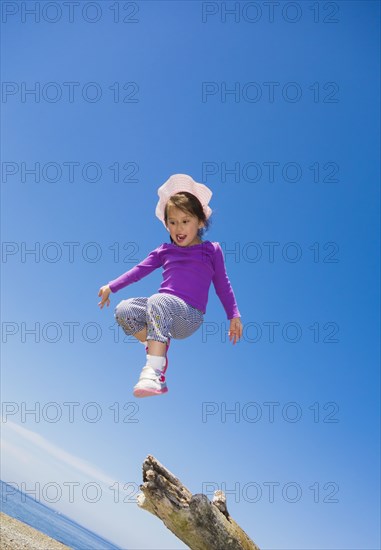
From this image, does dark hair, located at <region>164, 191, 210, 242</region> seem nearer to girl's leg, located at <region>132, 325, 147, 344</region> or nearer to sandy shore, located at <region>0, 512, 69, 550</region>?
girl's leg, located at <region>132, 325, 147, 344</region>

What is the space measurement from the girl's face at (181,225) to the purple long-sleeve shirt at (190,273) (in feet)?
0.39

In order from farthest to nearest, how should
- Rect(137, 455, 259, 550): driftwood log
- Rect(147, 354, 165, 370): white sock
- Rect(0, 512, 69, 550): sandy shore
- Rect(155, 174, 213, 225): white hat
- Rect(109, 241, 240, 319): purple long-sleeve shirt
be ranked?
1. Rect(0, 512, 69, 550): sandy shore
2. Rect(155, 174, 213, 225): white hat
3. Rect(109, 241, 240, 319): purple long-sleeve shirt
4. Rect(137, 455, 259, 550): driftwood log
5. Rect(147, 354, 165, 370): white sock

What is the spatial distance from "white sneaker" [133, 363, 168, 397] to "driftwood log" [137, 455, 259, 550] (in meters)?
0.77

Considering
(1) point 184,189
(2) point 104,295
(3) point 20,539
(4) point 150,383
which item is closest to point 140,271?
(2) point 104,295

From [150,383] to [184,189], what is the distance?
79.6 inches

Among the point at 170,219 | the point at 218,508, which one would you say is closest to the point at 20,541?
the point at 218,508

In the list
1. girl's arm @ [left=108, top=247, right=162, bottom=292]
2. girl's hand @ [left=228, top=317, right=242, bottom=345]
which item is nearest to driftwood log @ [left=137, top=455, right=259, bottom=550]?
girl's hand @ [left=228, top=317, right=242, bottom=345]

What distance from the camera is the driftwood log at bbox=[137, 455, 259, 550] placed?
4625 millimetres

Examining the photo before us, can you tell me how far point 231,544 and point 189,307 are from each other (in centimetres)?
234

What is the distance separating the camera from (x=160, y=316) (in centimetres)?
463

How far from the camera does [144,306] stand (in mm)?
4816

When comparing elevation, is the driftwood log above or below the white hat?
below

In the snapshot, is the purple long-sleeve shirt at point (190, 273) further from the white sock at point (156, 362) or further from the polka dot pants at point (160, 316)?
the white sock at point (156, 362)

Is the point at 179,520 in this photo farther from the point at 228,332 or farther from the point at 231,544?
the point at 228,332
